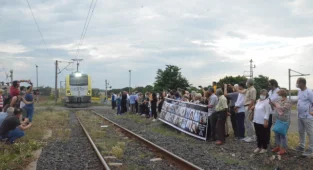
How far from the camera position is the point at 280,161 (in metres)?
7.74

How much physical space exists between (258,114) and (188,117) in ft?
13.7

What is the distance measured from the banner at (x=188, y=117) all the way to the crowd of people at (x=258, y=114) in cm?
26

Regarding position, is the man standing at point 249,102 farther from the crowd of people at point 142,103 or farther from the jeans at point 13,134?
the crowd of people at point 142,103

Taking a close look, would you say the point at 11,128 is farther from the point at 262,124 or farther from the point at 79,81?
the point at 79,81

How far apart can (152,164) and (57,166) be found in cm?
207

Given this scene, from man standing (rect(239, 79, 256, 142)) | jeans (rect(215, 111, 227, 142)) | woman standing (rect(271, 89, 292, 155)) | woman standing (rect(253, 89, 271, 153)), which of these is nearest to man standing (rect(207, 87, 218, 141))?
jeans (rect(215, 111, 227, 142))

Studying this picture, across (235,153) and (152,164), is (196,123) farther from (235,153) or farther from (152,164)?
(152,164)

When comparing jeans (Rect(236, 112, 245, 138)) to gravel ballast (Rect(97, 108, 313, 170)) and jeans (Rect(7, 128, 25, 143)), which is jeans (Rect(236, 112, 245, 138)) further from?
jeans (Rect(7, 128, 25, 143))

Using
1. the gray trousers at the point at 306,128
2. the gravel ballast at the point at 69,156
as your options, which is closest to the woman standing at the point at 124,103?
the gravel ballast at the point at 69,156

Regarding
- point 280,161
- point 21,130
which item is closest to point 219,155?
point 280,161

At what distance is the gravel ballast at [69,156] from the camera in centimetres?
775

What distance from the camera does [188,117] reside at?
12.6m

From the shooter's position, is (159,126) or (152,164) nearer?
(152,164)

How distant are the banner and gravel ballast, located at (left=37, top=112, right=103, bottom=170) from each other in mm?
3549
